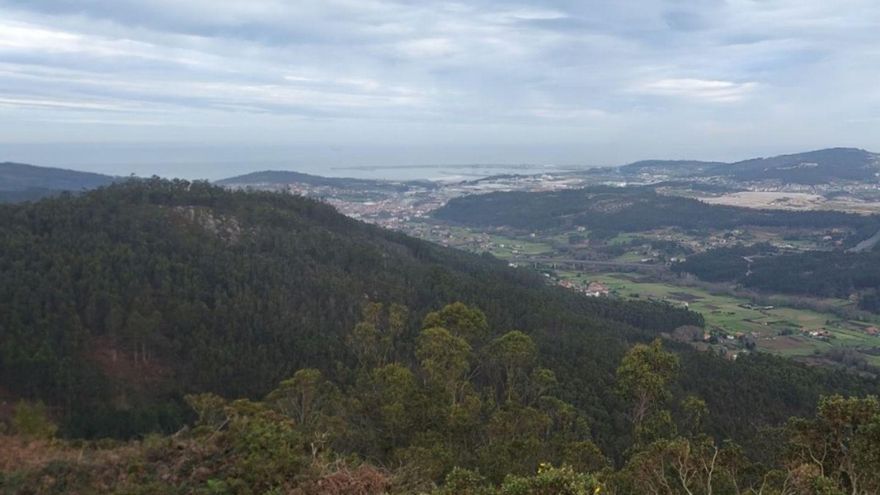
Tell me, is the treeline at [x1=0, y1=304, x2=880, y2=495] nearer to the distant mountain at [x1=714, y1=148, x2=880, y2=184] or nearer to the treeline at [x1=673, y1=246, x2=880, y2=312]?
the treeline at [x1=673, y1=246, x2=880, y2=312]

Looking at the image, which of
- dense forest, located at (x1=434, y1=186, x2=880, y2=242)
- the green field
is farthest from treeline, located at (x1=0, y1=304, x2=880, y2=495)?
dense forest, located at (x1=434, y1=186, x2=880, y2=242)

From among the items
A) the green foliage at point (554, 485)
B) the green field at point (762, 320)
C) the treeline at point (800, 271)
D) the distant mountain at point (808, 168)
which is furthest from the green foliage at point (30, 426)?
the distant mountain at point (808, 168)

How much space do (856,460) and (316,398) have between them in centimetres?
1398

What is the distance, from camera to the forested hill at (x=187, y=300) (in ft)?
88.6

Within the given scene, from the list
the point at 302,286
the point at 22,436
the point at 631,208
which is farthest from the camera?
the point at 631,208

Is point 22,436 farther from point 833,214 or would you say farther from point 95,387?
point 833,214

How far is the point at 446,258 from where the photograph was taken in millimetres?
59125

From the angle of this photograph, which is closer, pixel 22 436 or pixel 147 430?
pixel 22 436

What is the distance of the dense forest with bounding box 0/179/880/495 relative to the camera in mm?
11164

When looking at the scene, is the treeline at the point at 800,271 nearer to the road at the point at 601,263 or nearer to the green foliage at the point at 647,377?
the road at the point at 601,263

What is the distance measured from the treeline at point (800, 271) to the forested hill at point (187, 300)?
19.8 meters

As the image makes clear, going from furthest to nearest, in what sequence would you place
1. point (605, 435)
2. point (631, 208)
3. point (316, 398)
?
point (631, 208) → point (605, 435) → point (316, 398)

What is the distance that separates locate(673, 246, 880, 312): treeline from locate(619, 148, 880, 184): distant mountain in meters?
94.8

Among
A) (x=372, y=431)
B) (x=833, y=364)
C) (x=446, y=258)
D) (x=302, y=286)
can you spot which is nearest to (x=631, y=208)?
(x=446, y=258)
